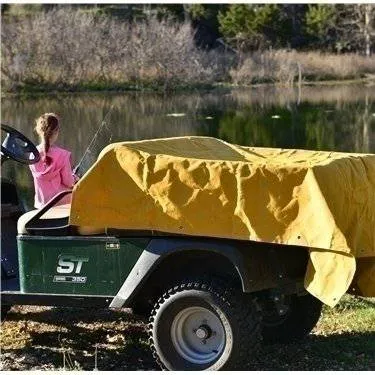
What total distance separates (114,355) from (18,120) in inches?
799

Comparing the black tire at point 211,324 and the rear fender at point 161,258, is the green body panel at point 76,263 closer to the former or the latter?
the rear fender at point 161,258

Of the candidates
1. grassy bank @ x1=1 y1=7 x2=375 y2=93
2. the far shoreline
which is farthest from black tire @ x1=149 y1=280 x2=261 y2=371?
grassy bank @ x1=1 y1=7 x2=375 y2=93

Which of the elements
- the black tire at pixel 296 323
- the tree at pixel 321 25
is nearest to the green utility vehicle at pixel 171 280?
the black tire at pixel 296 323

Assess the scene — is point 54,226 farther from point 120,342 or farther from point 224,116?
point 224,116

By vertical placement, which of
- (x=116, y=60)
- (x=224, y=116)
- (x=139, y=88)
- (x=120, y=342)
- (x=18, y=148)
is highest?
(x=18, y=148)

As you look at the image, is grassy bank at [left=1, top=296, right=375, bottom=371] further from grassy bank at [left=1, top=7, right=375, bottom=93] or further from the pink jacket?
grassy bank at [left=1, top=7, right=375, bottom=93]

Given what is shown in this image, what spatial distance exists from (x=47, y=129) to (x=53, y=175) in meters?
0.28

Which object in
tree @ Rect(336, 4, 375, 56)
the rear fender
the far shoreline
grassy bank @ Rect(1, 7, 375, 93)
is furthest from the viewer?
tree @ Rect(336, 4, 375, 56)

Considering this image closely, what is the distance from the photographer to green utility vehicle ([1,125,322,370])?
166 inches

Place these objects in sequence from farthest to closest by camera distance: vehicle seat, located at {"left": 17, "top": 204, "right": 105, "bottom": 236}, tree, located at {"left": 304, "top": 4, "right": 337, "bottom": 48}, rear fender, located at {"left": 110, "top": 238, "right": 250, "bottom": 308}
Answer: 1. tree, located at {"left": 304, "top": 4, "right": 337, "bottom": 48}
2. vehicle seat, located at {"left": 17, "top": 204, "right": 105, "bottom": 236}
3. rear fender, located at {"left": 110, "top": 238, "right": 250, "bottom": 308}

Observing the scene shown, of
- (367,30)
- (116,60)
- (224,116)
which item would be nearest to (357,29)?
(367,30)

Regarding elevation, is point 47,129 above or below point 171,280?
above

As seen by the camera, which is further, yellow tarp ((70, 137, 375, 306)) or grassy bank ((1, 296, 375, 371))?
grassy bank ((1, 296, 375, 371))

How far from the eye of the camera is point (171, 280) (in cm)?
449
